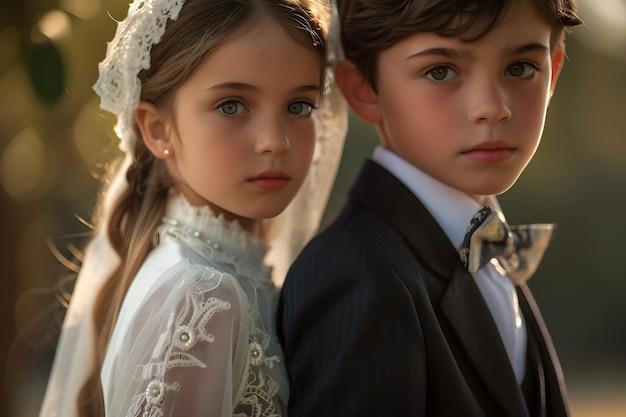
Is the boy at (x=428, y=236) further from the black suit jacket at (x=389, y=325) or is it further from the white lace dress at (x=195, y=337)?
the white lace dress at (x=195, y=337)

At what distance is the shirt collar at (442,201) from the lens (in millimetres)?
2549

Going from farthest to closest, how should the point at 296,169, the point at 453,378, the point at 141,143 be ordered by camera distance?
the point at 141,143
the point at 296,169
the point at 453,378

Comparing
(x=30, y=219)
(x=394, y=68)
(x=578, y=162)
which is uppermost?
(x=578, y=162)

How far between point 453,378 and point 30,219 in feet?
7.67

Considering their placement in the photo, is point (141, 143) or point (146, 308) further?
point (141, 143)

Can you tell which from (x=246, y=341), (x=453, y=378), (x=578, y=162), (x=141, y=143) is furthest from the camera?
(x=578, y=162)

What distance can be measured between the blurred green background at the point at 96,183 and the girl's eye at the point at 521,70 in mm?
1461

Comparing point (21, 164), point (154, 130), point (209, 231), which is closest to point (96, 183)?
point (21, 164)

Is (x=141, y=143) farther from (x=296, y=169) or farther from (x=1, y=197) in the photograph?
(x=1, y=197)

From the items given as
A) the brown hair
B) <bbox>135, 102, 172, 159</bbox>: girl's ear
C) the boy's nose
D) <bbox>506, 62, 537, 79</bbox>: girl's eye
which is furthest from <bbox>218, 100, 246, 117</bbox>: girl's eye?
<bbox>506, 62, 537, 79</bbox>: girl's eye

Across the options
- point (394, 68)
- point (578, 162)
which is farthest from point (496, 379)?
point (578, 162)

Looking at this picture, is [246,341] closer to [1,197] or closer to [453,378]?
[453,378]

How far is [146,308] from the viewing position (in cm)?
241

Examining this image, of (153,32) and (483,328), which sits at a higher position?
(153,32)
